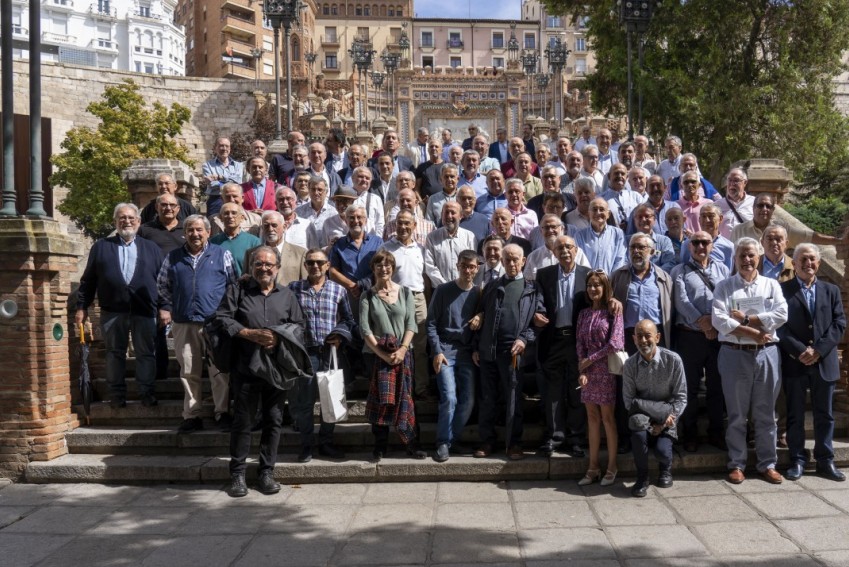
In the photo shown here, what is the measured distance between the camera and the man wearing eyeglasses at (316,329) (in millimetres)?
5906

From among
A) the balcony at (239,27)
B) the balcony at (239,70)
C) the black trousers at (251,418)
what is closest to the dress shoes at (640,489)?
the black trousers at (251,418)

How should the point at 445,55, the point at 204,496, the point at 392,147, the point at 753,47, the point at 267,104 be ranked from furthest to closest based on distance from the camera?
the point at 445,55
the point at 267,104
the point at 753,47
the point at 392,147
the point at 204,496

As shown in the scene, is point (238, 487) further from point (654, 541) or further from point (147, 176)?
point (147, 176)

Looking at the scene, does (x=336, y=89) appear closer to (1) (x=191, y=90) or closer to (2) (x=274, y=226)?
(1) (x=191, y=90)

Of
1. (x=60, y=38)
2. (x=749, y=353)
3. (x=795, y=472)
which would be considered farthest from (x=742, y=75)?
(x=60, y=38)

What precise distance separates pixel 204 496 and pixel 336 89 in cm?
4079

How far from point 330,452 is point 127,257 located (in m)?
2.71

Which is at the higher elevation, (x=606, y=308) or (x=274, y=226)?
(x=274, y=226)

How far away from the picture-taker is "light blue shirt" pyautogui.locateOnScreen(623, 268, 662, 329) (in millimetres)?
5781

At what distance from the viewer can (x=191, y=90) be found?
38219 mm

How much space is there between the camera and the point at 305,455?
5.91 meters

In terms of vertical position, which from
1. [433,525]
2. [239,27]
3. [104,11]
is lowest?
[433,525]

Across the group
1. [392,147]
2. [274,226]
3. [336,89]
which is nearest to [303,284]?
[274,226]

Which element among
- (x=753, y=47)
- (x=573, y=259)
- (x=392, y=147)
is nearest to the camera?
(x=573, y=259)
